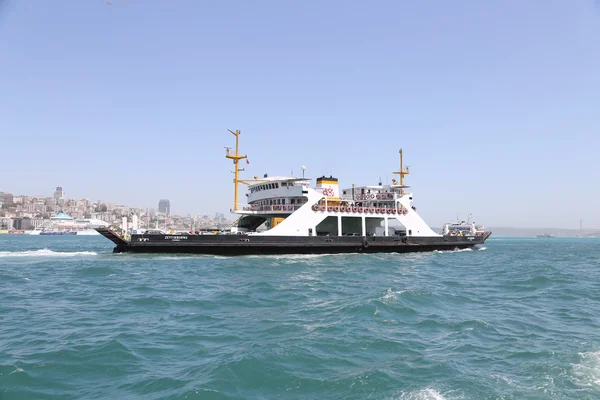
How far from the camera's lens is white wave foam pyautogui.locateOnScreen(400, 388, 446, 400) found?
6.73 metres

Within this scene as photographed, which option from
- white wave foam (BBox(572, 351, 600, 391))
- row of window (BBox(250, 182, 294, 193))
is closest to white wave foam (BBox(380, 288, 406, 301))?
white wave foam (BBox(572, 351, 600, 391))

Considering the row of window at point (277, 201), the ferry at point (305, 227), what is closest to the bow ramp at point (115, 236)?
the ferry at point (305, 227)

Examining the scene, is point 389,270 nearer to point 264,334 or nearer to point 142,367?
point 264,334

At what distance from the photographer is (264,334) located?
33.7 feet

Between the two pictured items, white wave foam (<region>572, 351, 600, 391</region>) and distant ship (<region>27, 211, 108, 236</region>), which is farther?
distant ship (<region>27, 211, 108, 236</region>)

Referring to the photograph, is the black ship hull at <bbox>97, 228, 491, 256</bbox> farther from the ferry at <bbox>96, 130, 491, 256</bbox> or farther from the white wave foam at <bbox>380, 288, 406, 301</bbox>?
the white wave foam at <bbox>380, 288, 406, 301</bbox>

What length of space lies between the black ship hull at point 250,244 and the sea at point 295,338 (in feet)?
31.3

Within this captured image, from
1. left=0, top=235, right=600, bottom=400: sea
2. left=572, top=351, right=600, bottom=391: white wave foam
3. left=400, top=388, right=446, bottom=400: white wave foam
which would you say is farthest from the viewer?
left=572, top=351, right=600, bottom=391: white wave foam

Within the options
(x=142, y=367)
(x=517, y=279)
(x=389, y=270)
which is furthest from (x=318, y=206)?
(x=142, y=367)

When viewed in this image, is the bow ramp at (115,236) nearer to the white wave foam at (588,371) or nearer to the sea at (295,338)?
the sea at (295,338)

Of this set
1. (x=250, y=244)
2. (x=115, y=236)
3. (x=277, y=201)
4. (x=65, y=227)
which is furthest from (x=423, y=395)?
(x=65, y=227)

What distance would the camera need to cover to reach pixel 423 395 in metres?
6.83

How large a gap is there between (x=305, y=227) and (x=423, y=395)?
2583cm

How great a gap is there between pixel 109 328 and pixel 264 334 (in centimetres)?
388
